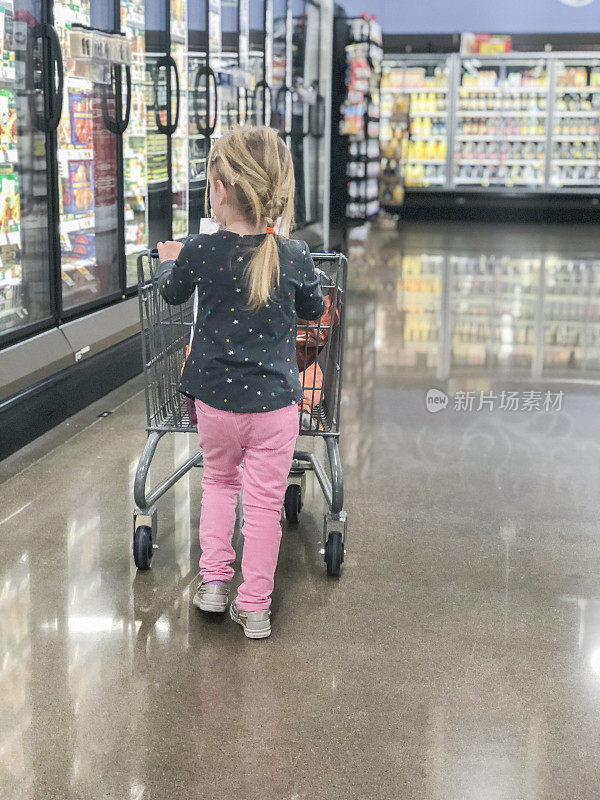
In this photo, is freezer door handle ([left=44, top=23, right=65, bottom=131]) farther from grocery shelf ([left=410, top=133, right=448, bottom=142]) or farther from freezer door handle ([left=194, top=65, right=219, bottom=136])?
grocery shelf ([left=410, top=133, right=448, bottom=142])

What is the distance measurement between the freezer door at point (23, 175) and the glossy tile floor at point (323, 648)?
2.31 ft

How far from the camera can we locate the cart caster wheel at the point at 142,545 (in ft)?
9.16

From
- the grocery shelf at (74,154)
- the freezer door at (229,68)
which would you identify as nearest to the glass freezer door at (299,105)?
the freezer door at (229,68)

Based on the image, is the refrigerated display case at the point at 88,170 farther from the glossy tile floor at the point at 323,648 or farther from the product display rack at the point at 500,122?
the product display rack at the point at 500,122

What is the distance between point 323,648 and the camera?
94.9 inches

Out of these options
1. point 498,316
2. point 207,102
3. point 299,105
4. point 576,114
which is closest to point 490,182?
point 576,114

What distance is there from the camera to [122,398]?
4879 millimetres

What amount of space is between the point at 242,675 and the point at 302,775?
411 mm

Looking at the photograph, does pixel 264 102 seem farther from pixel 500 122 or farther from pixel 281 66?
pixel 500 122

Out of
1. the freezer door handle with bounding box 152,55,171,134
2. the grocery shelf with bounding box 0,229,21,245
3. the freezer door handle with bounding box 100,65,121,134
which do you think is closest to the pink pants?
the grocery shelf with bounding box 0,229,21,245

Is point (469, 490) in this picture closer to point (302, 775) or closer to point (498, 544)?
point (498, 544)

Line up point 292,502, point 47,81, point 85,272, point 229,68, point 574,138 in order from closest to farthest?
point 292,502 → point 47,81 → point 85,272 → point 229,68 → point 574,138

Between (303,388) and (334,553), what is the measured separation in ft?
1.61

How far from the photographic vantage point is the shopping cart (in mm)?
2775
